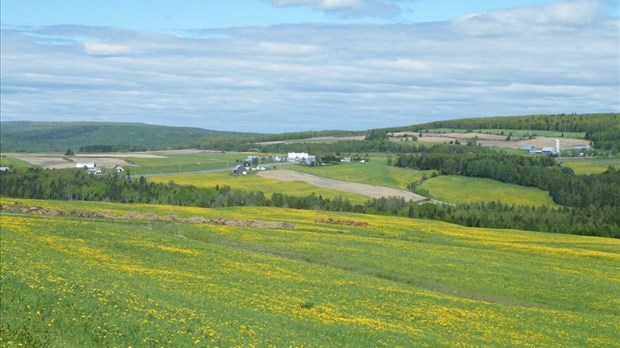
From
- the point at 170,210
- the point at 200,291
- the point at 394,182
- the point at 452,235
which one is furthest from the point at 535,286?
the point at 394,182

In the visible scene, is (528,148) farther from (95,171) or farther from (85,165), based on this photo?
(85,165)

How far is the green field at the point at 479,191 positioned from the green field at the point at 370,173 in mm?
4856

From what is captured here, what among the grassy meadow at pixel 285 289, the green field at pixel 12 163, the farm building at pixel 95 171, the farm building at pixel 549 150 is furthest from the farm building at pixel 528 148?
the grassy meadow at pixel 285 289

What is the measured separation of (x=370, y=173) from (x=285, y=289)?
117m

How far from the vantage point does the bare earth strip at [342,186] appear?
123875 millimetres

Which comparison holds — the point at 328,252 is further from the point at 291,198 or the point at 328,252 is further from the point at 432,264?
the point at 291,198

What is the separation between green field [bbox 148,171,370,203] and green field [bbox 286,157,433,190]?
590 inches

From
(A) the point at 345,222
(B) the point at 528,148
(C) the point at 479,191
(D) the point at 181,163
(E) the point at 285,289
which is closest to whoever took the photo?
(E) the point at 285,289

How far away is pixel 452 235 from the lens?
71.1 m

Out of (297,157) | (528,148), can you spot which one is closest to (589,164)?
(528,148)

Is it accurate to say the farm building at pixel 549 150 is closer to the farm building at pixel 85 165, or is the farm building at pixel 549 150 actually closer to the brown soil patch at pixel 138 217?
the farm building at pixel 85 165

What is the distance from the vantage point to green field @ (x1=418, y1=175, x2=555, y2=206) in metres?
130

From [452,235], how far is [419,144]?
12783 centimetres

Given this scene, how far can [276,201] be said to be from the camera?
107 metres
